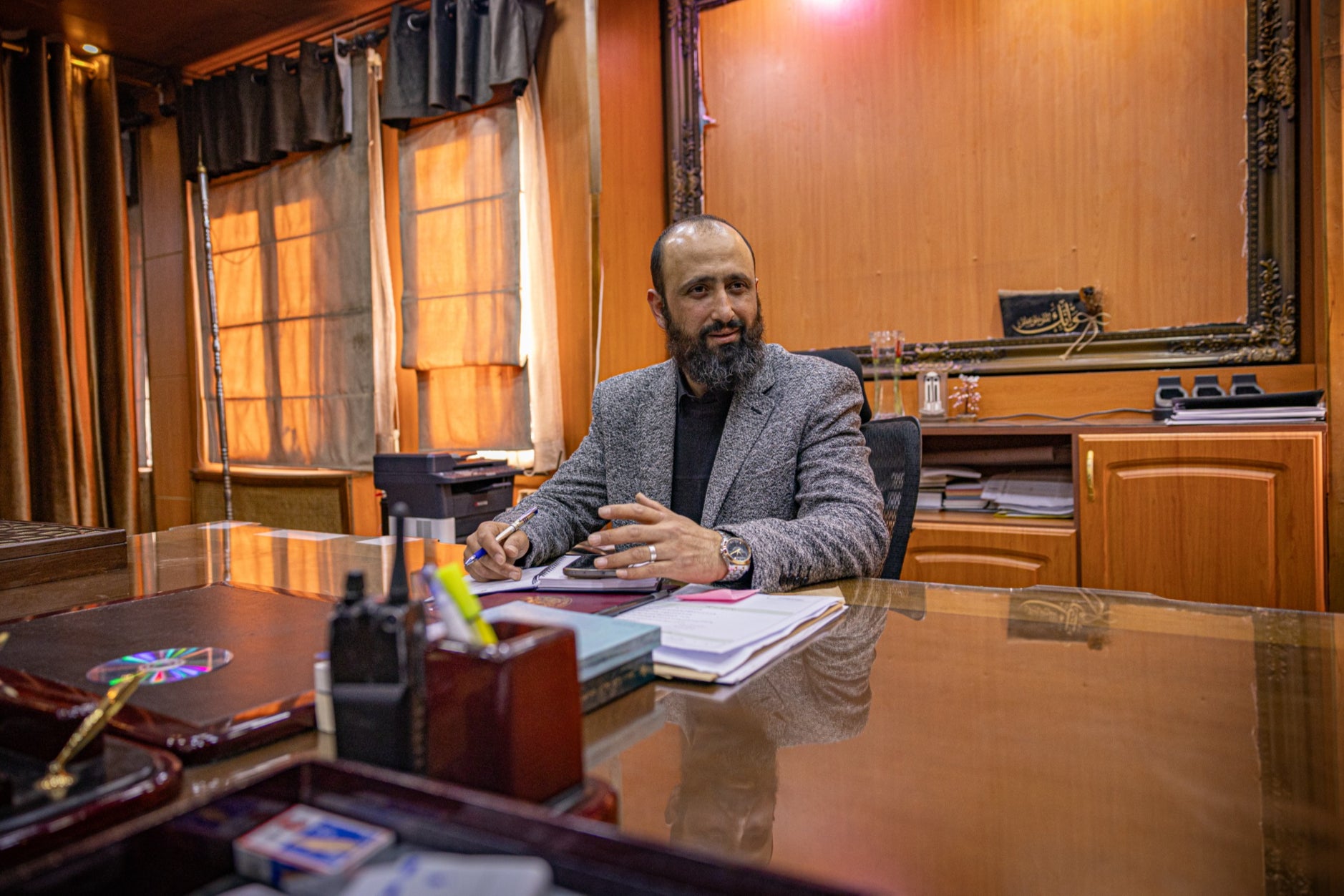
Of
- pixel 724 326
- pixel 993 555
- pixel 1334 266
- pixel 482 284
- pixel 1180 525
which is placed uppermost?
pixel 482 284

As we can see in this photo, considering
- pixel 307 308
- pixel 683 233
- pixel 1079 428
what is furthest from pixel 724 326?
pixel 307 308

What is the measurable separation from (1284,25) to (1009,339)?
1208 millimetres

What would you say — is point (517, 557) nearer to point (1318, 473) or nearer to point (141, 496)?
point (1318, 473)

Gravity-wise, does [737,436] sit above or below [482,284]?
below

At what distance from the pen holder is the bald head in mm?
1529

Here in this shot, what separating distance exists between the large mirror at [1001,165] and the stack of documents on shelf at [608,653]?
258 centimetres

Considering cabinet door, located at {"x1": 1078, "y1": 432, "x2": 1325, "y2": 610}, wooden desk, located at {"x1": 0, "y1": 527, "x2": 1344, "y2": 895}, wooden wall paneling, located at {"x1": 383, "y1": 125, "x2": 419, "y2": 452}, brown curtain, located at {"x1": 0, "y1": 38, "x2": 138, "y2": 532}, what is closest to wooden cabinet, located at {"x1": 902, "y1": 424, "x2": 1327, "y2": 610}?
cabinet door, located at {"x1": 1078, "y1": 432, "x2": 1325, "y2": 610}

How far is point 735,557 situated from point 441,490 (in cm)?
207

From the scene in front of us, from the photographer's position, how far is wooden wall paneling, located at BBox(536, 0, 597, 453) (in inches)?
140

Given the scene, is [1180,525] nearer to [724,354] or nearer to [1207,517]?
[1207,517]

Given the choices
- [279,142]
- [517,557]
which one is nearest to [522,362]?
[279,142]

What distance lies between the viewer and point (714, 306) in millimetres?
1944

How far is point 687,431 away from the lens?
2.02m

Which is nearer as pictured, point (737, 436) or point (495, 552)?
point (495, 552)
